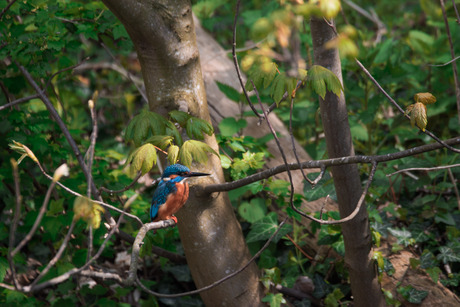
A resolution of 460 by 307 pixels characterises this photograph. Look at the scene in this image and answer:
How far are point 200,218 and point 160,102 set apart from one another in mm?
679

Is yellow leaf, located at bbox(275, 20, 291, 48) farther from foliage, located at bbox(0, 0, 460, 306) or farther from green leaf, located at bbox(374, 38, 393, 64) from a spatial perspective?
green leaf, located at bbox(374, 38, 393, 64)

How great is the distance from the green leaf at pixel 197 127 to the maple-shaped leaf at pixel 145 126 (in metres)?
0.13

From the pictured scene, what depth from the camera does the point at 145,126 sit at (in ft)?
7.18

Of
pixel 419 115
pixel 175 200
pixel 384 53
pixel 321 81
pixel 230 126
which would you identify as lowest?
pixel 384 53

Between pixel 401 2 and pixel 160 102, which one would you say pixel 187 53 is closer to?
pixel 160 102

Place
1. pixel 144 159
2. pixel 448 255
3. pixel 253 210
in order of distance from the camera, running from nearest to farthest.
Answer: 1. pixel 144 159
2. pixel 448 255
3. pixel 253 210

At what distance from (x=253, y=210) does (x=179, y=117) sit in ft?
3.57

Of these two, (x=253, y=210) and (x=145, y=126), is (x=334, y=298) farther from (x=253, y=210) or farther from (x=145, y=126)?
(x=145, y=126)

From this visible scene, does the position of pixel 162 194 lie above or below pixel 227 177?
above

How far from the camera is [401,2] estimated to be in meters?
6.33

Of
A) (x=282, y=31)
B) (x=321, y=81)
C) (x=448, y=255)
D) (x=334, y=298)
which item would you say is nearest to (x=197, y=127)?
(x=321, y=81)

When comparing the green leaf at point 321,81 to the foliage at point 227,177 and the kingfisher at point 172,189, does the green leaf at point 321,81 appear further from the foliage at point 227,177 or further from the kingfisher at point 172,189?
the kingfisher at point 172,189

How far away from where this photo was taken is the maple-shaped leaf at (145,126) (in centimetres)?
218

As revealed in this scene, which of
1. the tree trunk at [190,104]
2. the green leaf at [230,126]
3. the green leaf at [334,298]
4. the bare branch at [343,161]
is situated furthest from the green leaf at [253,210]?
the bare branch at [343,161]
